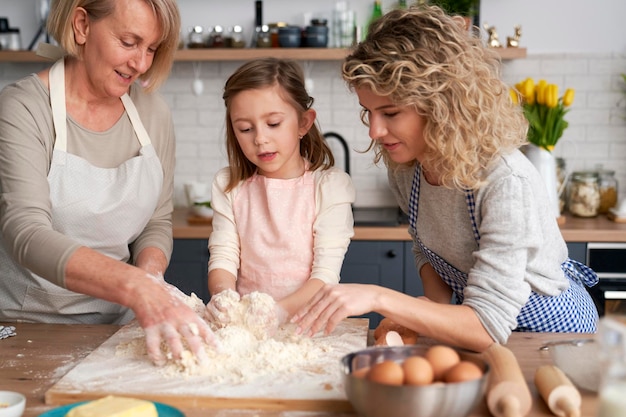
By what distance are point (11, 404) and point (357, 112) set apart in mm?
3044

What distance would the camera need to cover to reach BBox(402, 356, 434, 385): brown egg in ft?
4.08

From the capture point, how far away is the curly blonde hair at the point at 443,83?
5.68 ft

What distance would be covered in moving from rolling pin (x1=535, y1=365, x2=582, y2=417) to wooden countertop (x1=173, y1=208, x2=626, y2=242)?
6.99 ft

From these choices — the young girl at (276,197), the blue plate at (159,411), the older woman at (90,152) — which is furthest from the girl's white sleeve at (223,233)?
the blue plate at (159,411)

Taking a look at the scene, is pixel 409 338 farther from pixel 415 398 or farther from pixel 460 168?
pixel 415 398

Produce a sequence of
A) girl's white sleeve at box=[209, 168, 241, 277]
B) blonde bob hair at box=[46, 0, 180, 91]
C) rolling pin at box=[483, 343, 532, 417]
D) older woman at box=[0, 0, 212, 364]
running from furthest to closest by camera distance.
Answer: girl's white sleeve at box=[209, 168, 241, 277], blonde bob hair at box=[46, 0, 180, 91], older woman at box=[0, 0, 212, 364], rolling pin at box=[483, 343, 532, 417]

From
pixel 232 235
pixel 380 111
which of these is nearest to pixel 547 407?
pixel 380 111

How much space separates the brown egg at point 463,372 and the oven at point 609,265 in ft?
7.99

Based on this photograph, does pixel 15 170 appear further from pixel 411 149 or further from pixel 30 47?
pixel 30 47

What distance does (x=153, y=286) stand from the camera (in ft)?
5.47

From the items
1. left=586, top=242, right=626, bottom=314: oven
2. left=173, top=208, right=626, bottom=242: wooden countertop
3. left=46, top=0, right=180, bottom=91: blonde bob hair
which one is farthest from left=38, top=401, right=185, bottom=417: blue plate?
left=586, top=242, right=626, bottom=314: oven

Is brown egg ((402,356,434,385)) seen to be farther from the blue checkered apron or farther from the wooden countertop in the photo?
the wooden countertop

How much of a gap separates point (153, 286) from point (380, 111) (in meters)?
0.66

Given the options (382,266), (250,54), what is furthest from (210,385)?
(250,54)
